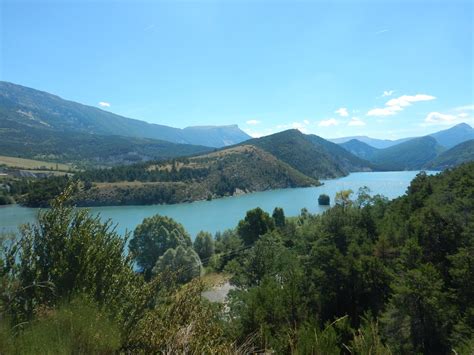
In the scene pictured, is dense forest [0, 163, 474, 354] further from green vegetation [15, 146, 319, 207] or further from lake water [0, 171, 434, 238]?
green vegetation [15, 146, 319, 207]

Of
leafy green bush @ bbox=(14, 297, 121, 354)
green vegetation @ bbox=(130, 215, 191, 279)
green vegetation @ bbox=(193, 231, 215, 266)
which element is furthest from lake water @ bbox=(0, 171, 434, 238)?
leafy green bush @ bbox=(14, 297, 121, 354)

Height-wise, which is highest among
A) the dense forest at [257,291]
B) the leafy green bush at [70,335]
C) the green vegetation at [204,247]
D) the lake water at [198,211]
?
the leafy green bush at [70,335]

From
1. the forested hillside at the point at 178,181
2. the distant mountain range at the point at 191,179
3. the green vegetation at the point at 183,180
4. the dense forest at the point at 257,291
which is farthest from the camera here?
the distant mountain range at the point at 191,179

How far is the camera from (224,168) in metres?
148

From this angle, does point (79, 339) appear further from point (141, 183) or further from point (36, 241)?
point (141, 183)

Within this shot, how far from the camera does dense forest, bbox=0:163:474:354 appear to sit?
5.11 meters

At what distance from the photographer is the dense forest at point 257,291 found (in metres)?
5.11

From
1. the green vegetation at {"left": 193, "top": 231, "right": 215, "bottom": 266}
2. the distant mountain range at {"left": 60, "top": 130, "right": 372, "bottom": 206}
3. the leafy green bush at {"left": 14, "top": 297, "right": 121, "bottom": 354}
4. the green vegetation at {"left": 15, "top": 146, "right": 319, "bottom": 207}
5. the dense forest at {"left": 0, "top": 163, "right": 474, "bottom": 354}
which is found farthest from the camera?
the distant mountain range at {"left": 60, "top": 130, "right": 372, "bottom": 206}

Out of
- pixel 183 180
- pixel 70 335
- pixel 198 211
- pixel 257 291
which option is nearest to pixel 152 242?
pixel 257 291

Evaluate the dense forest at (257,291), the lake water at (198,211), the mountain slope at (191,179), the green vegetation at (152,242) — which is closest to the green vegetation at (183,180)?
the mountain slope at (191,179)

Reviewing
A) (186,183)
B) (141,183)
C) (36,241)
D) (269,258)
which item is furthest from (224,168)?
(36,241)

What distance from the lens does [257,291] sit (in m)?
20.2

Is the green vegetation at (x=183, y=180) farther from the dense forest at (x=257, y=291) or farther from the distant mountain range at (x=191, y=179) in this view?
the dense forest at (x=257, y=291)

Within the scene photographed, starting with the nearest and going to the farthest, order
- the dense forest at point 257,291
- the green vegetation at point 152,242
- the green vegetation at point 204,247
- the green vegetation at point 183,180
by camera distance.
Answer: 1. the dense forest at point 257,291
2. the green vegetation at point 152,242
3. the green vegetation at point 204,247
4. the green vegetation at point 183,180
